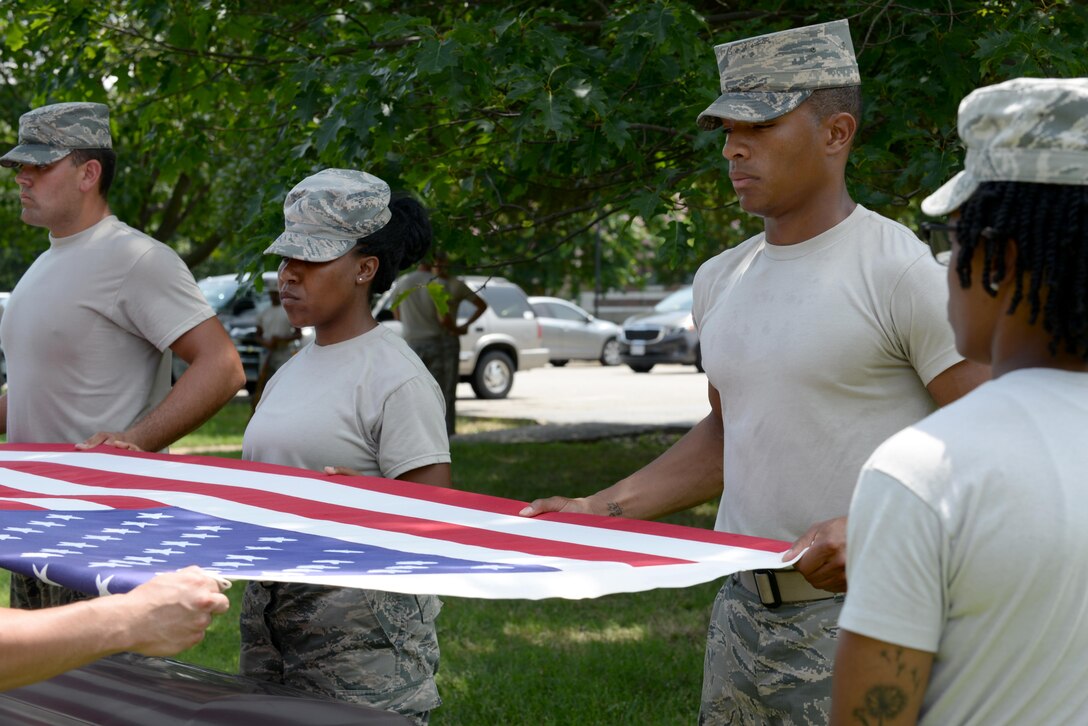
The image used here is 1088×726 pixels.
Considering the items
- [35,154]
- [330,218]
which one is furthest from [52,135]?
[330,218]

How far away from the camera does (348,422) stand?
3400 mm

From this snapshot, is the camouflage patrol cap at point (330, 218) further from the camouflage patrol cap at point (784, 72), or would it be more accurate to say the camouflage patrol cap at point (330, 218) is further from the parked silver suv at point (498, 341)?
the parked silver suv at point (498, 341)

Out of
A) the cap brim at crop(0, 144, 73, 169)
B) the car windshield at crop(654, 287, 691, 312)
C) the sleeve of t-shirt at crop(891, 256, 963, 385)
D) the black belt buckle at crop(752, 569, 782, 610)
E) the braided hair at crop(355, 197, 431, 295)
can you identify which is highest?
the cap brim at crop(0, 144, 73, 169)

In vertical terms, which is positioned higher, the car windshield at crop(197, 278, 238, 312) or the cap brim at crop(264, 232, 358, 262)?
the cap brim at crop(264, 232, 358, 262)

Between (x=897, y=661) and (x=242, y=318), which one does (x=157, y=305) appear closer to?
(x=897, y=661)

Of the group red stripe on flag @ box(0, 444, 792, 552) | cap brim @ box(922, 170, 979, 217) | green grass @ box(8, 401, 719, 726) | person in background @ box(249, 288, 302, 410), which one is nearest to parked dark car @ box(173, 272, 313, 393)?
person in background @ box(249, 288, 302, 410)

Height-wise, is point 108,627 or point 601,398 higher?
point 108,627

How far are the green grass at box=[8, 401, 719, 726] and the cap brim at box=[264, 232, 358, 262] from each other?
2.44m

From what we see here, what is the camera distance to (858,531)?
1550 millimetres

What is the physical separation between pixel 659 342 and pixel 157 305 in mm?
23295

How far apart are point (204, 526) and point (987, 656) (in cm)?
177

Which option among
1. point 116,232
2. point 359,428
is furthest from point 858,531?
point 116,232

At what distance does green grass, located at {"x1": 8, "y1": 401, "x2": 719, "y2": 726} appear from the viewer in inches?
212

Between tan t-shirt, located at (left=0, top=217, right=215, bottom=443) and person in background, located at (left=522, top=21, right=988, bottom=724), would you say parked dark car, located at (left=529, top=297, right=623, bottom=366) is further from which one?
person in background, located at (left=522, top=21, right=988, bottom=724)
